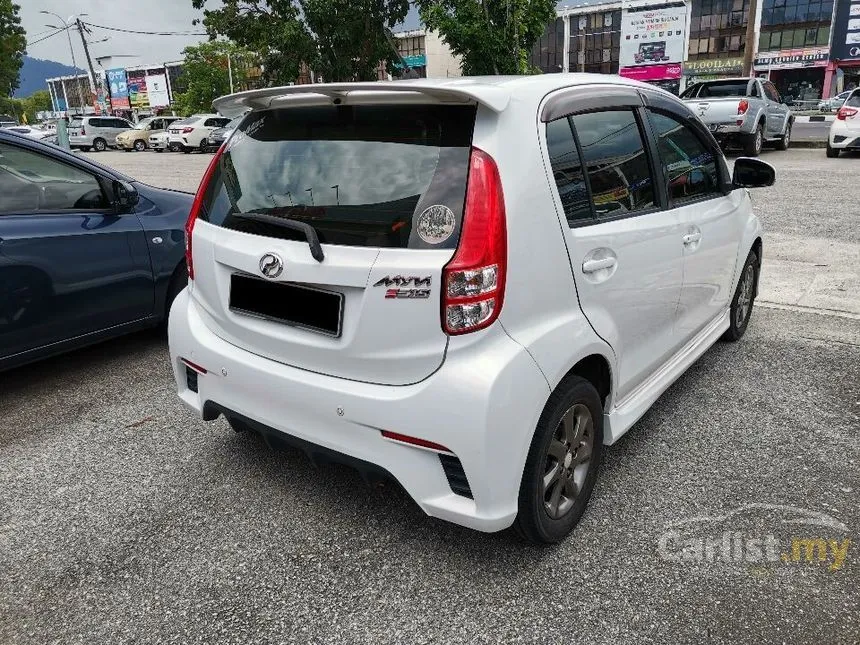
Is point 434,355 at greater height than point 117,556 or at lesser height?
greater

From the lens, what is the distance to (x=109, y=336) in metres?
4.27

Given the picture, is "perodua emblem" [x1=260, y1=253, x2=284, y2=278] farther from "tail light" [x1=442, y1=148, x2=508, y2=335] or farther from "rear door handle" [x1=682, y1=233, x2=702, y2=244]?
"rear door handle" [x1=682, y1=233, x2=702, y2=244]

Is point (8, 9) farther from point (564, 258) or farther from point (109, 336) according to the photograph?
point (564, 258)

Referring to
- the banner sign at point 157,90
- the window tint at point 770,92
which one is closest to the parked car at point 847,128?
the window tint at point 770,92

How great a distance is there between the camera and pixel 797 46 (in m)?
62.1

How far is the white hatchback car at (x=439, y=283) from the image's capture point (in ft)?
6.81

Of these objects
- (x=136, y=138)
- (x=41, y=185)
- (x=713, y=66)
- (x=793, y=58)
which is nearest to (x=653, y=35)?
(x=713, y=66)

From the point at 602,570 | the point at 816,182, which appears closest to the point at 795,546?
the point at 602,570

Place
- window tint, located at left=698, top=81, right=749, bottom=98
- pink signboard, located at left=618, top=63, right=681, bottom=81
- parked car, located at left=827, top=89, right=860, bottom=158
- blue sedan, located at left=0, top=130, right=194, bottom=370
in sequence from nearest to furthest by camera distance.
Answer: blue sedan, located at left=0, top=130, right=194, bottom=370 < parked car, located at left=827, top=89, right=860, bottom=158 < window tint, located at left=698, top=81, right=749, bottom=98 < pink signboard, located at left=618, top=63, right=681, bottom=81

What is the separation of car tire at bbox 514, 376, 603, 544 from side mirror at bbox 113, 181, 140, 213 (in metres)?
3.25

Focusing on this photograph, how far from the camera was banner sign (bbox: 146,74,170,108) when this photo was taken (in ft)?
310

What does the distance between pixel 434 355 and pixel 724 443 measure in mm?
1894

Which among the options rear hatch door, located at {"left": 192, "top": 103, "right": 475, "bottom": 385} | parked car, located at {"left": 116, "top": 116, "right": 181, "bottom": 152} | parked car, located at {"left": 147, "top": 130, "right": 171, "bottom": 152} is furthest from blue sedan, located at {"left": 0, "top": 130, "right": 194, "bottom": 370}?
parked car, located at {"left": 116, "top": 116, "right": 181, "bottom": 152}

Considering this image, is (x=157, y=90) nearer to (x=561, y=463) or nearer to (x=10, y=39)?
(x=10, y=39)
